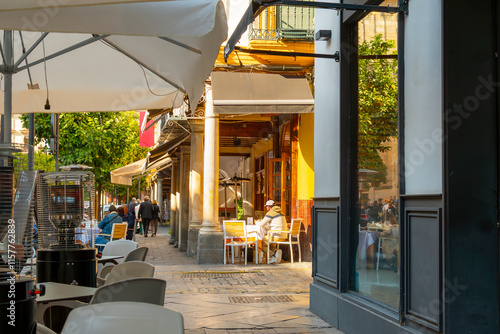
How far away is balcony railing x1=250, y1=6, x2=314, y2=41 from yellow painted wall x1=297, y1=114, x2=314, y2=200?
215cm

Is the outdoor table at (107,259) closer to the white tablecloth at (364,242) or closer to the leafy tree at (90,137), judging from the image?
the white tablecloth at (364,242)

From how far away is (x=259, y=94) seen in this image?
13.1m

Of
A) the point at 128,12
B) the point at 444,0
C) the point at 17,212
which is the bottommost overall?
the point at 17,212

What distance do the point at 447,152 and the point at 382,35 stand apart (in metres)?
2.31

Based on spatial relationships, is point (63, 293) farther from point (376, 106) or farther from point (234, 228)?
point (234, 228)

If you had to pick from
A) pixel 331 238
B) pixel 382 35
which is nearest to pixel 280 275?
pixel 331 238

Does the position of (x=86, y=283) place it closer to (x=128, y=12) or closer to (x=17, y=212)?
(x=17, y=212)

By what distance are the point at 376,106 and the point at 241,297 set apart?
13.8 feet

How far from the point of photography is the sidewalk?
7.39 meters

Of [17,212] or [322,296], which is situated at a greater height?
[17,212]

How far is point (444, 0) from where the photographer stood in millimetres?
4895

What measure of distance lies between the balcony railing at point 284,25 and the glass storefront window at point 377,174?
20.3 ft

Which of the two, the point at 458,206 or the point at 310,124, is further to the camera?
the point at 310,124

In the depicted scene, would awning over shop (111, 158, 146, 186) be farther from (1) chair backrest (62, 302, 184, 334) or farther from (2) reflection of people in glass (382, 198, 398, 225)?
(1) chair backrest (62, 302, 184, 334)
